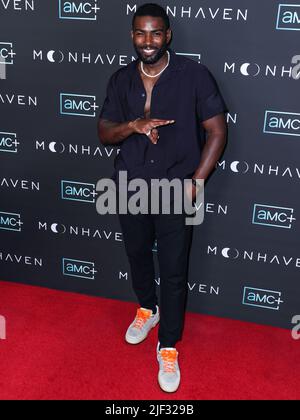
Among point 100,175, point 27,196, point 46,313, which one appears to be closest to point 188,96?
point 100,175

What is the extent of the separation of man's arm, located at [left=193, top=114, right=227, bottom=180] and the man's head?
Answer: 38 cm

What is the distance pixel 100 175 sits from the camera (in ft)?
8.95

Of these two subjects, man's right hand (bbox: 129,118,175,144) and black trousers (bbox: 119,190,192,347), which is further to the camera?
black trousers (bbox: 119,190,192,347)

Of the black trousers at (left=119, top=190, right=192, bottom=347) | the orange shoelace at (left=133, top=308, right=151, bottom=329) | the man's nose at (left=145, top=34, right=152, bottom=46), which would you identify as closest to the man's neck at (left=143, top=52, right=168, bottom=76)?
the man's nose at (left=145, top=34, right=152, bottom=46)

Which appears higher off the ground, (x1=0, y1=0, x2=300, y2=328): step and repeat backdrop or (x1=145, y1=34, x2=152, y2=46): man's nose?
(x1=145, y1=34, x2=152, y2=46): man's nose

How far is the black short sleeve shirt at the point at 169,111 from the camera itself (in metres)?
2.06

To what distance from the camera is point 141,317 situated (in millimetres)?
2672

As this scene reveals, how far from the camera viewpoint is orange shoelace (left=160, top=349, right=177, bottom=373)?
2287 mm

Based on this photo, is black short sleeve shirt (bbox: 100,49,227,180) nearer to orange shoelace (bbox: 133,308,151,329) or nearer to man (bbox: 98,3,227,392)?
man (bbox: 98,3,227,392)

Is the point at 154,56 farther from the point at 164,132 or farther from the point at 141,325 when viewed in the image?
the point at 141,325

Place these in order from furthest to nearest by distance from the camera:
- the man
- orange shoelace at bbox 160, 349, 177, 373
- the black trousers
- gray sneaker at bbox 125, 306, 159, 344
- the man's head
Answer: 1. gray sneaker at bbox 125, 306, 159, 344
2. orange shoelace at bbox 160, 349, 177, 373
3. the black trousers
4. the man
5. the man's head

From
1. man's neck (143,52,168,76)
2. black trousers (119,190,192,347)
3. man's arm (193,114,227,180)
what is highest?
man's neck (143,52,168,76)

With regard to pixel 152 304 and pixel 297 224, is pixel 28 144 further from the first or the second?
pixel 297 224

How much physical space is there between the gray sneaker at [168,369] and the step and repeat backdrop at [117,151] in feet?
1.86
